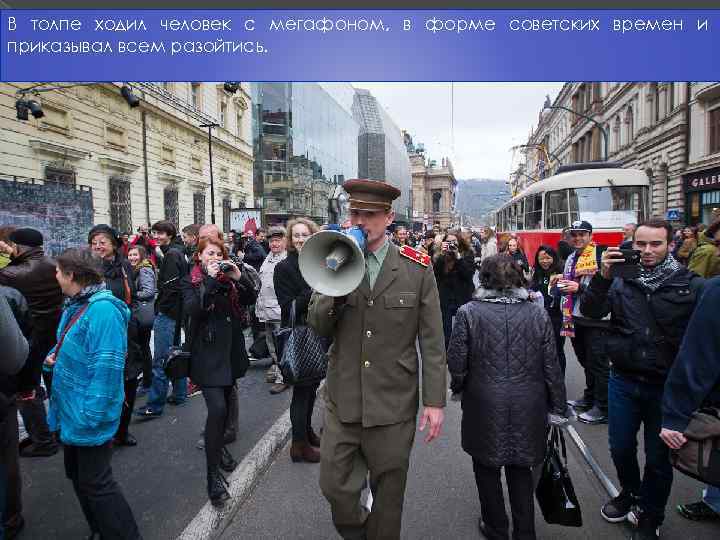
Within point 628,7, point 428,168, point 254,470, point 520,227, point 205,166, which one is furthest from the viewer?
point 428,168

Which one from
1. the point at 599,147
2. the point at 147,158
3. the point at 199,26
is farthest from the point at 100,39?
the point at 599,147

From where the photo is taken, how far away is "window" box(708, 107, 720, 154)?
853 inches

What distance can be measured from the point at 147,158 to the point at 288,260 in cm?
1865

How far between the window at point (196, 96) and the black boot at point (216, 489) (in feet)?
81.2

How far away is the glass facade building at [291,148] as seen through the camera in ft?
115

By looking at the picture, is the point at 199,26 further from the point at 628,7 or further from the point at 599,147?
the point at 599,147

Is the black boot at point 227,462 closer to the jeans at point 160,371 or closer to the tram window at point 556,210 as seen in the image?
the jeans at point 160,371

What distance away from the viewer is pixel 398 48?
618 centimetres

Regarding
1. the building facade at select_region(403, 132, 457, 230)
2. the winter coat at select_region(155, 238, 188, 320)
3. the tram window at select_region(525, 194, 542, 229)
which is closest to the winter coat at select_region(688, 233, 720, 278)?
the winter coat at select_region(155, 238, 188, 320)

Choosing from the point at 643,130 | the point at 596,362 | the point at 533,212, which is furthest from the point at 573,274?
the point at 643,130

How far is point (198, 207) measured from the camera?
83.5 ft

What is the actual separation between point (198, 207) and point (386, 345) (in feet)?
80.9

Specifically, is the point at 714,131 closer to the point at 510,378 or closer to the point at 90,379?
the point at 510,378

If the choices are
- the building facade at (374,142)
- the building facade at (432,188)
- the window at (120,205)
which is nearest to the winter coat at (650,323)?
the window at (120,205)
